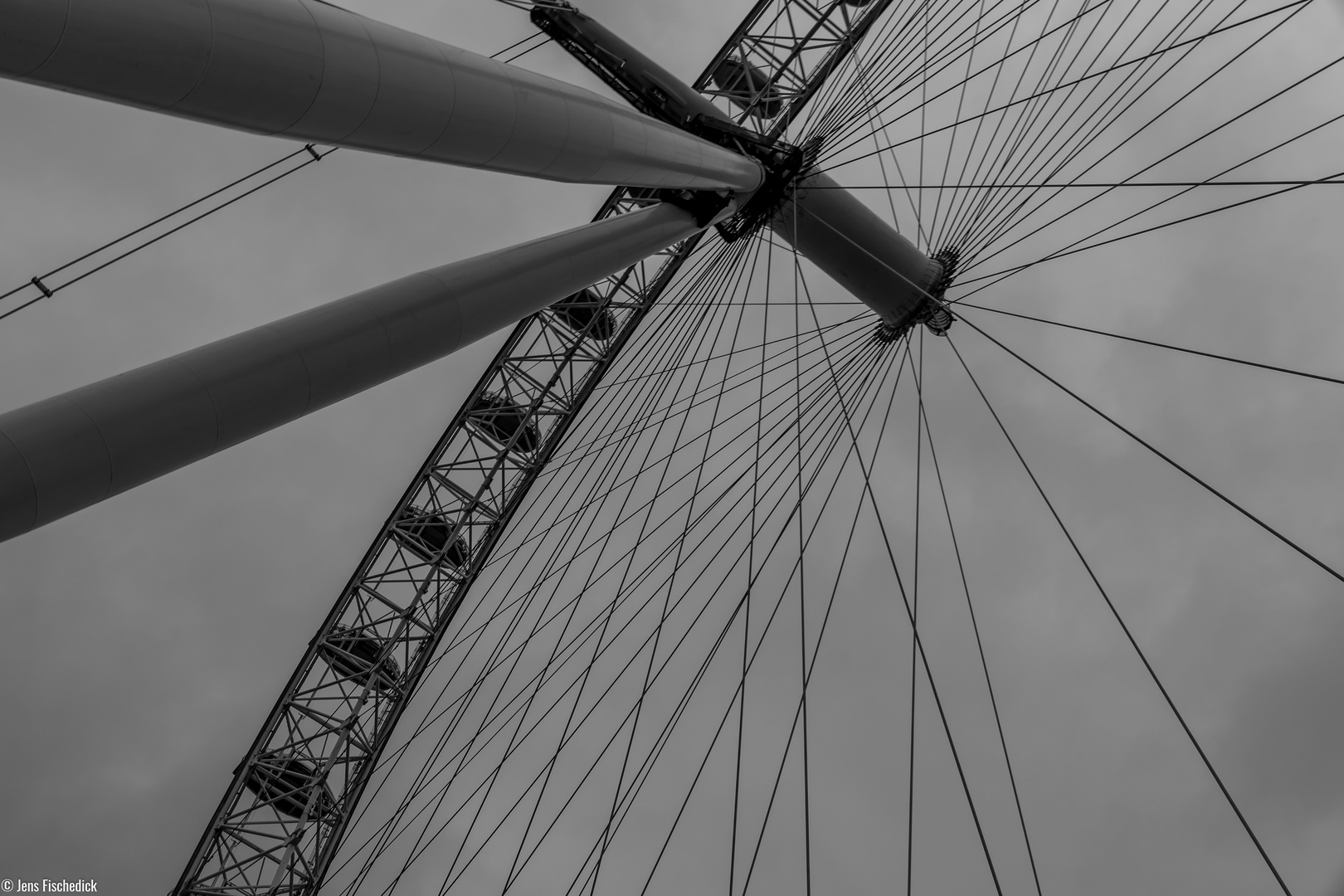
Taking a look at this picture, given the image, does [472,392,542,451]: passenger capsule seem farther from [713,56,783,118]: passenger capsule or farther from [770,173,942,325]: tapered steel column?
[713,56,783,118]: passenger capsule

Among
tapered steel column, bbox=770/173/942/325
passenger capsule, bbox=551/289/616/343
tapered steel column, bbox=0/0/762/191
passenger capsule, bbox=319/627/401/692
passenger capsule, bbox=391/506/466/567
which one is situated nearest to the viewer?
tapered steel column, bbox=0/0/762/191

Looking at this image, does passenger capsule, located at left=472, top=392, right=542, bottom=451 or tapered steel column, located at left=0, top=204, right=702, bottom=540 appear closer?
tapered steel column, located at left=0, top=204, right=702, bottom=540

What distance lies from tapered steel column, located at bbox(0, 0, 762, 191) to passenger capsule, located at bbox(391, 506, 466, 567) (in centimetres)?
1415

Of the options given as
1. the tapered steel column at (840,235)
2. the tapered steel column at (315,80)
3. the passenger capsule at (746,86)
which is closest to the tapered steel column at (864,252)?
the tapered steel column at (840,235)

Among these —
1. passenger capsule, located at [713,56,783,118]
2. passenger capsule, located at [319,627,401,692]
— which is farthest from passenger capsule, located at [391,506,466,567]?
passenger capsule, located at [713,56,783,118]

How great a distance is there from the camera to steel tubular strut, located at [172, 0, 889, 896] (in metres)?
21.6

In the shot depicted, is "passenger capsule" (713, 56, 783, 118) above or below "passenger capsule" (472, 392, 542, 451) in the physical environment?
above

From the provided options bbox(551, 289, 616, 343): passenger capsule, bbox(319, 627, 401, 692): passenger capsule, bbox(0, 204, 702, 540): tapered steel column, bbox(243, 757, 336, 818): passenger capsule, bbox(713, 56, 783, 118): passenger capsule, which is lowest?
bbox(0, 204, 702, 540): tapered steel column

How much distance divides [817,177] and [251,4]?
12.5 m

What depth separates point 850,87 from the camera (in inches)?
730

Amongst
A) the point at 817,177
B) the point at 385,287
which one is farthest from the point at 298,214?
the point at 385,287

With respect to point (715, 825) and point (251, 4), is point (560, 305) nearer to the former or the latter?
point (251, 4)

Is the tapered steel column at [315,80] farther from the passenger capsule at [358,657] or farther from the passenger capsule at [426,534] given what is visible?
the passenger capsule at [358,657]

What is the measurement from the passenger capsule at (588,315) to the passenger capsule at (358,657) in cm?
845
